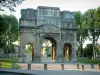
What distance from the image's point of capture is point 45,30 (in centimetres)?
4753

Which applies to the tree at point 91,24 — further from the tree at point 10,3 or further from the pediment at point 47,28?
the tree at point 10,3

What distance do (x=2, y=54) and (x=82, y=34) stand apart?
34759 mm

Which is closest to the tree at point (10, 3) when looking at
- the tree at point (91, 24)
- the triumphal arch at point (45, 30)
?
the triumphal arch at point (45, 30)

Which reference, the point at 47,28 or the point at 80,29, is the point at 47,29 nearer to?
the point at 47,28

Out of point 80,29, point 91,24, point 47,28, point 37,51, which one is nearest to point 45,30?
point 47,28

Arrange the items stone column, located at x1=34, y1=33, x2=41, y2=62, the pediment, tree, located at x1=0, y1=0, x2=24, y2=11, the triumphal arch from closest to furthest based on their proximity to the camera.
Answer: tree, located at x1=0, y1=0, x2=24, y2=11 < stone column, located at x1=34, y1=33, x2=41, y2=62 < the triumphal arch < the pediment

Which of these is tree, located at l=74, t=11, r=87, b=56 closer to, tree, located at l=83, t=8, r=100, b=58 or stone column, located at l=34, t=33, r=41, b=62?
tree, located at l=83, t=8, r=100, b=58

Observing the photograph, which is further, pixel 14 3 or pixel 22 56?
pixel 22 56

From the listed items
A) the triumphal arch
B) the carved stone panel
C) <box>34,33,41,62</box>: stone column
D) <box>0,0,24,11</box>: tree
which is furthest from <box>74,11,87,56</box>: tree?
<box>0,0,24,11</box>: tree

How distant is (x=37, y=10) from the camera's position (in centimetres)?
4819

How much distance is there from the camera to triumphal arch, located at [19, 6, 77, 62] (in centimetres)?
4697

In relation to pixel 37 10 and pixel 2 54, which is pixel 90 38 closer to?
pixel 37 10

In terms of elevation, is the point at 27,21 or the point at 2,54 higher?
the point at 27,21

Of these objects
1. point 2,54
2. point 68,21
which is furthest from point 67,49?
point 2,54
